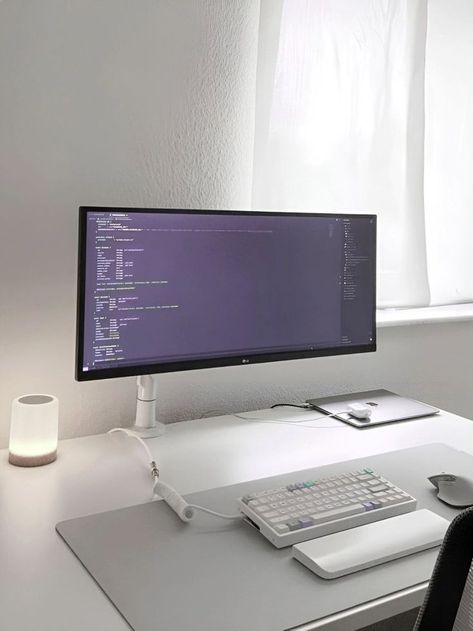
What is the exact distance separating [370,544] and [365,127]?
1244mm

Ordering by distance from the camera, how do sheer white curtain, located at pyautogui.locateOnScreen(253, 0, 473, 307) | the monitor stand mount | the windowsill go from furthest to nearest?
the windowsill < sheer white curtain, located at pyautogui.locateOnScreen(253, 0, 473, 307) < the monitor stand mount

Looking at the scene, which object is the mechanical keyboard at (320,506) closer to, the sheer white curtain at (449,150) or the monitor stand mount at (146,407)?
the monitor stand mount at (146,407)

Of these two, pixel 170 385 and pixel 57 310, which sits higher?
pixel 57 310

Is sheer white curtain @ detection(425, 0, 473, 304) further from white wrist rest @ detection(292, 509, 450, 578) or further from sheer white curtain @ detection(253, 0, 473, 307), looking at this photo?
white wrist rest @ detection(292, 509, 450, 578)

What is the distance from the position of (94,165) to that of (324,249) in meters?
0.55

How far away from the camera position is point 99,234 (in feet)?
4.35

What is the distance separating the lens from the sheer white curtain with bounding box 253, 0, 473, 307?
5.75 feet

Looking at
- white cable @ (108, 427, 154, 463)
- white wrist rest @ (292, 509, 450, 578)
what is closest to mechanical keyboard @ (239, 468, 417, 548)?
white wrist rest @ (292, 509, 450, 578)

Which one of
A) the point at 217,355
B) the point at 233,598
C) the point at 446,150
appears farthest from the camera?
the point at 446,150

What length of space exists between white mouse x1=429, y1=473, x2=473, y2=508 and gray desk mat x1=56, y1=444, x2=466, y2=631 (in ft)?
0.07

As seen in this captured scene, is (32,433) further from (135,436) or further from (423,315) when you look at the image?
(423,315)

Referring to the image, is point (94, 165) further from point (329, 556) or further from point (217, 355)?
point (329, 556)

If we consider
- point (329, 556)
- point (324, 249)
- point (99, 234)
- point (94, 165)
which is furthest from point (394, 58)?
point (329, 556)

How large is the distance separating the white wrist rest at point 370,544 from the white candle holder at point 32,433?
0.56 m
